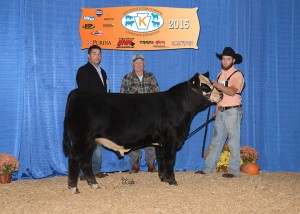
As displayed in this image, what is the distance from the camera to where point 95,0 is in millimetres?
6000

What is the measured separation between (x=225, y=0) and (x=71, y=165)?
12.0 feet

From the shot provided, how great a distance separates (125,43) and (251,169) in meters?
2.76

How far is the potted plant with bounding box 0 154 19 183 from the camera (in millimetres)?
5328

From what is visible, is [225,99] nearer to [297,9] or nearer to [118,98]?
[118,98]

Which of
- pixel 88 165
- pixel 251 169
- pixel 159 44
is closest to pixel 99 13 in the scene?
pixel 159 44

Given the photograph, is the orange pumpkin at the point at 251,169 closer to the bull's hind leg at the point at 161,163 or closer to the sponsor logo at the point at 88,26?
the bull's hind leg at the point at 161,163

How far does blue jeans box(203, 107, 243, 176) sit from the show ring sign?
4.27 ft

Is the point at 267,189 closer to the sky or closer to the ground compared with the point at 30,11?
closer to the ground

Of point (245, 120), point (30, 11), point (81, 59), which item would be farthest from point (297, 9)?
point (30, 11)

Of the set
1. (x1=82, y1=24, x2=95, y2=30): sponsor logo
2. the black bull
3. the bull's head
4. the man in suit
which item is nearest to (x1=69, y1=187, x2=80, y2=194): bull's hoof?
the black bull

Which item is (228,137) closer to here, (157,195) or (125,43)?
(157,195)

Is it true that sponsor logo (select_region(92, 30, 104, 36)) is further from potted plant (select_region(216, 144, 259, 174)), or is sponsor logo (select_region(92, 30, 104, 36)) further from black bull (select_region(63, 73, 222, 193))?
potted plant (select_region(216, 144, 259, 174))

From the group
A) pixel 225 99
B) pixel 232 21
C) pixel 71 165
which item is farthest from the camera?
pixel 232 21

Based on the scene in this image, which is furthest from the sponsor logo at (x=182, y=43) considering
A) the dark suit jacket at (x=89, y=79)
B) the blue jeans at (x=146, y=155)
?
the blue jeans at (x=146, y=155)
